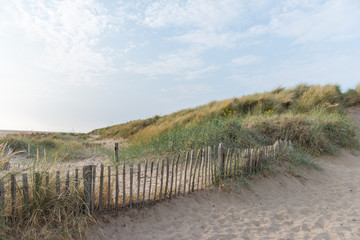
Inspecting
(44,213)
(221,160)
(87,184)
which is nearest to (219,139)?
(221,160)

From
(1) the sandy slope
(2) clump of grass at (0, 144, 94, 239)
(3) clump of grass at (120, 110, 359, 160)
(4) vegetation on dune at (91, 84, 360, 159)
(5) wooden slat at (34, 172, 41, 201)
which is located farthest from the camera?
(4) vegetation on dune at (91, 84, 360, 159)

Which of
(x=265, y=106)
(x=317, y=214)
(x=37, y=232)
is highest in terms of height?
A: (x=265, y=106)

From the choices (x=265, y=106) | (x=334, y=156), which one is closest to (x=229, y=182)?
(x=334, y=156)

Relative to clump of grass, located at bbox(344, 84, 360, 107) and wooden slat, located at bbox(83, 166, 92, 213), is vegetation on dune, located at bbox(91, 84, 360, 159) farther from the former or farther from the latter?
wooden slat, located at bbox(83, 166, 92, 213)

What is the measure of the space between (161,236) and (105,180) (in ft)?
3.95

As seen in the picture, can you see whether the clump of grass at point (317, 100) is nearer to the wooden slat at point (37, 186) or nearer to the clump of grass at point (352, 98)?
the clump of grass at point (352, 98)

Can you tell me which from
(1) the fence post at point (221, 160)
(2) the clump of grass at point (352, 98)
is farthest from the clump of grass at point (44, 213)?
(2) the clump of grass at point (352, 98)

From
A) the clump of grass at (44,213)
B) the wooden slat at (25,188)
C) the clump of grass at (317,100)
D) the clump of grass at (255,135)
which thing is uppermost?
the clump of grass at (317,100)

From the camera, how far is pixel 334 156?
8273mm

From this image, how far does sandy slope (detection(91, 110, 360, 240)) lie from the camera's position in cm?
372

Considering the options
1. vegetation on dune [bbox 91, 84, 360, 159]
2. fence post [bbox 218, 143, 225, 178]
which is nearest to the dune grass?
vegetation on dune [bbox 91, 84, 360, 159]

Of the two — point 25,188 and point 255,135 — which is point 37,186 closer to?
point 25,188

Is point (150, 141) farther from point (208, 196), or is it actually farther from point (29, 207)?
point (29, 207)

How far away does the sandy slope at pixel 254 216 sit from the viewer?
3.72 meters
